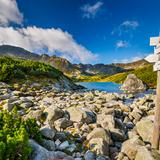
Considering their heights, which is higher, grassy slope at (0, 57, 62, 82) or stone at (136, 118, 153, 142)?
grassy slope at (0, 57, 62, 82)

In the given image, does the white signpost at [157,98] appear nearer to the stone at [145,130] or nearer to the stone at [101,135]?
the stone at [145,130]

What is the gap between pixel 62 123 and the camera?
15.7 metres

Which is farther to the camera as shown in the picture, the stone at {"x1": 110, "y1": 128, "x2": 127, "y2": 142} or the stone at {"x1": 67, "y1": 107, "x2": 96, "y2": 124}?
the stone at {"x1": 67, "y1": 107, "x2": 96, "y2": 124}

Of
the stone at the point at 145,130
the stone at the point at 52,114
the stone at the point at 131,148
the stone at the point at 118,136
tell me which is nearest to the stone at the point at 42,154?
the stone at the point at 131,148

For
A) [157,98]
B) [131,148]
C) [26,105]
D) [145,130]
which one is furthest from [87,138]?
[26,105]

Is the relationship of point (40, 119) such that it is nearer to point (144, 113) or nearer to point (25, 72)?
point (144, 113)

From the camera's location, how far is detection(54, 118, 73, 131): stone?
15577 mm

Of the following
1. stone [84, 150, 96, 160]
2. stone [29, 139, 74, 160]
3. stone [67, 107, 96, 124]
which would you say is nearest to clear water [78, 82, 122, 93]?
stone [67, 107, 96, 124]

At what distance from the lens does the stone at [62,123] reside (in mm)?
15577

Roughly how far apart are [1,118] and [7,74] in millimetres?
28505

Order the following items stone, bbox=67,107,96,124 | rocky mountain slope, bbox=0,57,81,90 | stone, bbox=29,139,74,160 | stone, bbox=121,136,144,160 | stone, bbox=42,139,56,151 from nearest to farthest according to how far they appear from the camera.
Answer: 1. stone, bbox=29,139,74,160
2. stone, bbox=42,139,56,151
3. stone, bbox=121,136,144,160
4. stone, bbox=67,107,96,124
5. rocky mountain slope, bbox=0,57,81,90

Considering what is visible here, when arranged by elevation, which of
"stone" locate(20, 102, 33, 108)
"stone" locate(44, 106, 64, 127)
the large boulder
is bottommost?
"stone" locate(44, 106, 64, 127)

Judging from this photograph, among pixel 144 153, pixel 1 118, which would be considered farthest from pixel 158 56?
pixel 1 118

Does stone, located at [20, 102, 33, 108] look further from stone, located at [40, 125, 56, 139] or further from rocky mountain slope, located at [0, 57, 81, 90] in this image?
rocky mountain slope, located at [0, 57, 81, 90]
